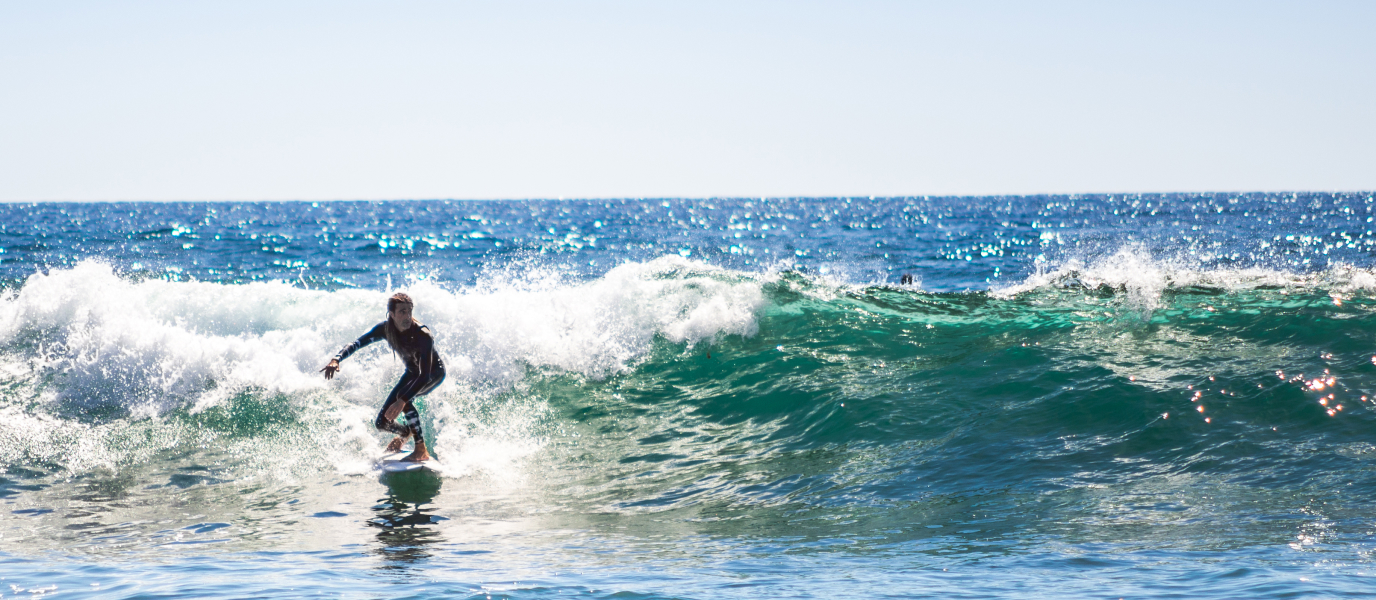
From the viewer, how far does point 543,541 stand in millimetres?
6172

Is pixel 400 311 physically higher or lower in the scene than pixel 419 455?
higher

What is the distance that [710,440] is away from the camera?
30.8 ft

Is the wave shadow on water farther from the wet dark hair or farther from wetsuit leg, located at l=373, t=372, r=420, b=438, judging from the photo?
the wet dark hair

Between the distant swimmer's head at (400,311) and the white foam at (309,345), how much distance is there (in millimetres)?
1273

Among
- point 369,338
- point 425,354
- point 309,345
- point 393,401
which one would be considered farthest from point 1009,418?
point 309,345

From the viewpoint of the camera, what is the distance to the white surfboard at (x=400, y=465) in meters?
8.23

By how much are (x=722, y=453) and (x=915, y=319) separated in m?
4.60

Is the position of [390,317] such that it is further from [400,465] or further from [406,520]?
[406,520]

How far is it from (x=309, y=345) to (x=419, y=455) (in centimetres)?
432

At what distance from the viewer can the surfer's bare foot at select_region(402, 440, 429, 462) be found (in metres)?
8.40

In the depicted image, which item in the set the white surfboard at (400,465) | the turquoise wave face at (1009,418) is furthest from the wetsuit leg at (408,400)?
the turquoise wave face at (1009,418)

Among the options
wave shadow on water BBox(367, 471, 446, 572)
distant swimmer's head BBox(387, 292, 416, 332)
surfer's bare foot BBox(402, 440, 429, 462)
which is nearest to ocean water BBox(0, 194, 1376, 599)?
wave shadow on water BBox(367, 471, 446, 572)

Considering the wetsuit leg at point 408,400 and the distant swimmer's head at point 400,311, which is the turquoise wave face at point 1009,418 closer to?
the wetsuit leg at point 408,400

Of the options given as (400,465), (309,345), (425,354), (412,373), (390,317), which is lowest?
(400,465)
